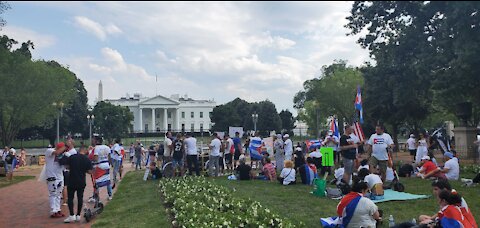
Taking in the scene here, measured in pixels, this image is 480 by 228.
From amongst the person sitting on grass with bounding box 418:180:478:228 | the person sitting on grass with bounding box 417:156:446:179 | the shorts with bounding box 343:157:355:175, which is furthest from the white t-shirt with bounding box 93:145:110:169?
the person sitting on grass with bounding box 417:156:446:179

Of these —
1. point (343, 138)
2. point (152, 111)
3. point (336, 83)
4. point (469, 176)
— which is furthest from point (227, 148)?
point (152, 111)

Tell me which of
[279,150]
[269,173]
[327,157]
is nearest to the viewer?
[327,157]

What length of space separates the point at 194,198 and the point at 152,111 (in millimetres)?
100472

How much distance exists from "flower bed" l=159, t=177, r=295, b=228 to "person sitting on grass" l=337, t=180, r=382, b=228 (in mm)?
1188

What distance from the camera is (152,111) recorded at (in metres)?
110

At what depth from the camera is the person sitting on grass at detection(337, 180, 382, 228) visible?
6930mm

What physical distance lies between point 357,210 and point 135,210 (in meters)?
5.97

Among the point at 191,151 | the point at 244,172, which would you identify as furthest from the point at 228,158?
the point at 244,172

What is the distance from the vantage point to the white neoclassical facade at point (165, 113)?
110 meters

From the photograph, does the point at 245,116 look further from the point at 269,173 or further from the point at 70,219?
the point at 70,219

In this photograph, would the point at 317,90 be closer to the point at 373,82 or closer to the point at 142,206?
the point at 373,82

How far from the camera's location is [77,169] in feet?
32.9

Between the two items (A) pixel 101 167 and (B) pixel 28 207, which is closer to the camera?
(A) pixel 101 167

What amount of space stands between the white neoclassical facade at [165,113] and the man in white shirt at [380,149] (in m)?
93.9
